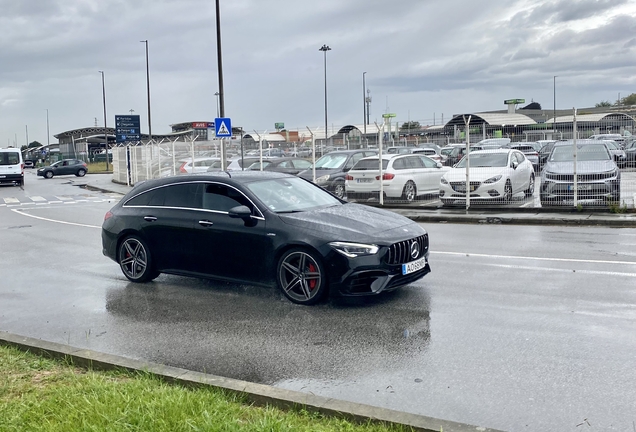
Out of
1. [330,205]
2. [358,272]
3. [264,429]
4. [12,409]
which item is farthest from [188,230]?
[264,429]

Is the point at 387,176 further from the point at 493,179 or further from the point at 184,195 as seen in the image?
the point at 184,195

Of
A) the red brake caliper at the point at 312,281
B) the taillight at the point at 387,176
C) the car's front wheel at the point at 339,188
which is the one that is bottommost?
the red brake caliper at the point at 312,281

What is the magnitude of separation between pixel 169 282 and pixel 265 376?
425 centimetres

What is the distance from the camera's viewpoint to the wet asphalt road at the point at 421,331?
188 inches

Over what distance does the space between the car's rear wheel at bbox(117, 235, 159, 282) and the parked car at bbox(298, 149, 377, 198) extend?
12.0m

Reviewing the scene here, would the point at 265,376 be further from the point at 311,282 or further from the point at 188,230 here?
the point at 188,230

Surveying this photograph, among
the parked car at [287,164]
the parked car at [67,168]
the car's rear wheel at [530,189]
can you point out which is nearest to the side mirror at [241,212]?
the car's rear wheel at [530,189]

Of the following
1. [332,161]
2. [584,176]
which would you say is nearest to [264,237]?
[584,176]

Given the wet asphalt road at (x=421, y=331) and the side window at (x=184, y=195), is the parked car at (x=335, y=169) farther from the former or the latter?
the side window at (x=184, y=195)

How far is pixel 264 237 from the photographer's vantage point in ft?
25.4

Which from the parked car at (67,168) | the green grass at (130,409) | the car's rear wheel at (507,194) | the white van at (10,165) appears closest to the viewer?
the green grass at (130,409)

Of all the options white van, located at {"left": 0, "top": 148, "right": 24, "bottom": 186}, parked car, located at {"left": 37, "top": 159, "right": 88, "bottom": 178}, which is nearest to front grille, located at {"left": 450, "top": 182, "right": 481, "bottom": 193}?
white van, located at {"left": 0, "top": 148, "right": 24, "bottom": 186}

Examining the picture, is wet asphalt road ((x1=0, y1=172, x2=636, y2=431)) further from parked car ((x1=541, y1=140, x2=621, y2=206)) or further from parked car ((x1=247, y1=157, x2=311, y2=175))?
parked car ((x1=247, y1=157, x2=311, y2=175))

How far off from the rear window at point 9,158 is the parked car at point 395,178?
2572cm
